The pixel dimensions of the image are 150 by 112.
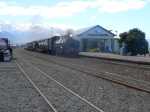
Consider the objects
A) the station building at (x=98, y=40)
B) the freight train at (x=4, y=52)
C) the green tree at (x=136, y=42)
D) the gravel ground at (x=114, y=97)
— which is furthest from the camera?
the station building at (x=98, y=40)

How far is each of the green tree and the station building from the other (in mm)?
26501

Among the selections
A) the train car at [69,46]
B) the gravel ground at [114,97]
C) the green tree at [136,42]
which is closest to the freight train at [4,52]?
the train car at [69,46]

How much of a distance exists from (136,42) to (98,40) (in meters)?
38.2

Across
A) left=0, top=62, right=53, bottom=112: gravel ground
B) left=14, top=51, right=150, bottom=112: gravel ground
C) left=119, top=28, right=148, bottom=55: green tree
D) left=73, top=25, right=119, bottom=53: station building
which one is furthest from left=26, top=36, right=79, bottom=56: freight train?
left=0, top=62, right=53, bottom=112: gravel ground

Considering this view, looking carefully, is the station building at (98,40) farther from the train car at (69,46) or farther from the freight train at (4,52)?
the freight train at (4,52)

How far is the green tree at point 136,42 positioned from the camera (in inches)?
2761

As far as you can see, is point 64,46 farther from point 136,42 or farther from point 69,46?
point 136,42

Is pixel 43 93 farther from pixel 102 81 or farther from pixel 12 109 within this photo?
pixel 102 81

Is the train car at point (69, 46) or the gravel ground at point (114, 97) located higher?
the train car at point (69, 46)

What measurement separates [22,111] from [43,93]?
4.54 metres

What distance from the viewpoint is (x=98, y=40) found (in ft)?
356

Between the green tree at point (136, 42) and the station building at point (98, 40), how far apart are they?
86.9ft

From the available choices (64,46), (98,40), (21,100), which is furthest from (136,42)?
(21,100)

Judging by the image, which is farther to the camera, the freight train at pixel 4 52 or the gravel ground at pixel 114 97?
the freight train at pixel 4 52
